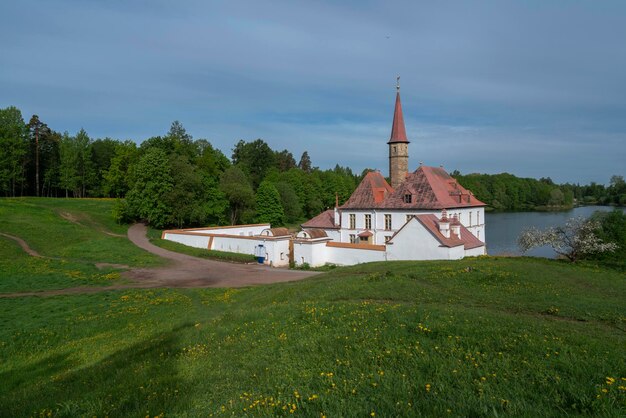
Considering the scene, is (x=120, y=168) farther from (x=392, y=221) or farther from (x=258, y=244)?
(x=392, y=221)

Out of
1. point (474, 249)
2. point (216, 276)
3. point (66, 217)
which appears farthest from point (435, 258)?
point (66, 217)

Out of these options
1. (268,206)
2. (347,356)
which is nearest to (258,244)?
(347,356)

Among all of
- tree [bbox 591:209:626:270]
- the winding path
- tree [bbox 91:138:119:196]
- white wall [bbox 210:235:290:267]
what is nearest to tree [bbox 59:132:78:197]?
tree [bbox 91:138:119:196]

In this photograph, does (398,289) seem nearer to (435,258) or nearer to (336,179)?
(435,258)

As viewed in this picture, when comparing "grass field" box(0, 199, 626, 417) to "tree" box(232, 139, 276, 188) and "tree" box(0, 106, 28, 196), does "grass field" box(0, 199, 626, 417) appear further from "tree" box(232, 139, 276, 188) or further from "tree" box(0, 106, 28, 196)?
"tree" box(232, 139, 276, 188)

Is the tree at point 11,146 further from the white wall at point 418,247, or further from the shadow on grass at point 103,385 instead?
the shadow on grass at point 103,385

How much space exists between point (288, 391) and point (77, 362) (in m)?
7.15

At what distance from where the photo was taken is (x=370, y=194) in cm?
4397

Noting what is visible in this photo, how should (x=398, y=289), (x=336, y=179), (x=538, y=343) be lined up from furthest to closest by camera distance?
1. (x=336, y=179)
2. (x=398, y=289)
3. (x=538, y=343)

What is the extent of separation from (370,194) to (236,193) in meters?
23.5

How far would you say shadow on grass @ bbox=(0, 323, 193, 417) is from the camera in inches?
249

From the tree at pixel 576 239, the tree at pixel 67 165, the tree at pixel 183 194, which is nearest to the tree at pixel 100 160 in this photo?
the tree at pixel 67 165

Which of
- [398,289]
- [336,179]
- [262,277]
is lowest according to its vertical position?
[262,277]

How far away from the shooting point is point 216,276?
2750 centimetres
